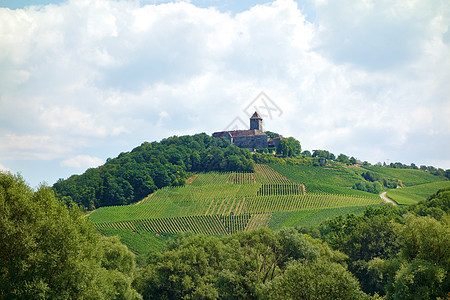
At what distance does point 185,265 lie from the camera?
38906 mm

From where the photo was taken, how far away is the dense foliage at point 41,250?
68.6 feet

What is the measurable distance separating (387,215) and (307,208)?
39.2m

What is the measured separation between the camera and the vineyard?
3191 inches

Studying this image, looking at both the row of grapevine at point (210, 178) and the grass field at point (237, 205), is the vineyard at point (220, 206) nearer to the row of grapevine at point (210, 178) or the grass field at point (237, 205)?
the grass field at point (237, 205)

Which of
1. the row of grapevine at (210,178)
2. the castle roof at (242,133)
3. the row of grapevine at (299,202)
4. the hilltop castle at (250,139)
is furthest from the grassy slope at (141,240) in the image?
the castle roof at (242,133)

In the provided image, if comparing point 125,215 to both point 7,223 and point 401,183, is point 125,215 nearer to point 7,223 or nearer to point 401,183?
point 7,223

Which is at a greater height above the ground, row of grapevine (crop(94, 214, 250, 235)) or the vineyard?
the vineyard

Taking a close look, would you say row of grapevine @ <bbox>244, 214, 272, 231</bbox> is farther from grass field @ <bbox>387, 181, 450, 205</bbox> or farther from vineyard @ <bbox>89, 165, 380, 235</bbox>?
grass field @ <bbox>387, 181, 450, 205</bbox>

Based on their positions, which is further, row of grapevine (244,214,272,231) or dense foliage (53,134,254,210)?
dense foliage (53,134,254,210)

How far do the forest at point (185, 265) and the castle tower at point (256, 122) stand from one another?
131m

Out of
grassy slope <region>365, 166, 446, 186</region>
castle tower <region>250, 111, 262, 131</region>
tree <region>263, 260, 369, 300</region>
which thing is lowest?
tree <region>263, 260, 369, 300</region>

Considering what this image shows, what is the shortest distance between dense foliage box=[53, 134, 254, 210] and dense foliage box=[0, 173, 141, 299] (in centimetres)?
7934

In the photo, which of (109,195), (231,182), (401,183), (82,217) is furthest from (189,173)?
(82,217)

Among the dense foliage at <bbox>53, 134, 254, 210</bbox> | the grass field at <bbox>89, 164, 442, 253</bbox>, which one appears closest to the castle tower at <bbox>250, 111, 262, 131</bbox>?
the dense foliage at <bbox>53, 134, 254, 210</bbox>
